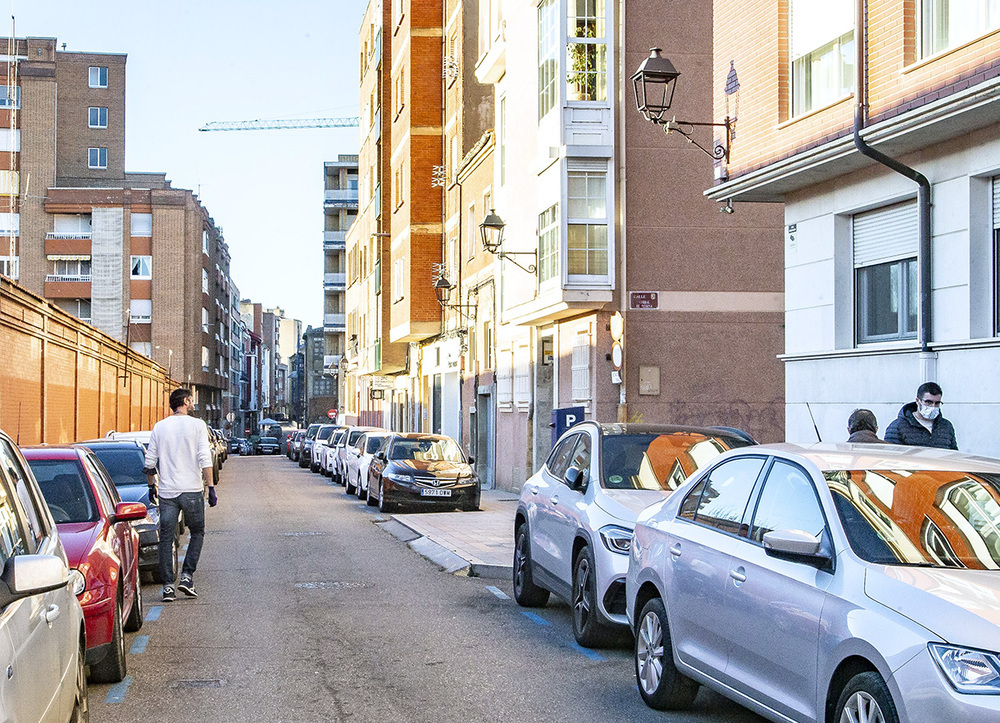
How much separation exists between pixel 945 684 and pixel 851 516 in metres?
1.30

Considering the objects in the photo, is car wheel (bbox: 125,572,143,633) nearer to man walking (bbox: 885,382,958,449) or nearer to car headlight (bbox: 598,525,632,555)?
car headlight (bbox: 598,525,632,555)

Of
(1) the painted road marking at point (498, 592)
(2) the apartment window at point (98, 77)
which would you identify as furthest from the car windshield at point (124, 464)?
(2) the apartment window at point (98, 77)

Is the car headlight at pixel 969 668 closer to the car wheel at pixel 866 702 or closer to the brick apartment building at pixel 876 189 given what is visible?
the car wheel at pixel 866 702

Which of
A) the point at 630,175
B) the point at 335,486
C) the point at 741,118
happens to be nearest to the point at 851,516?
the point at 741,118

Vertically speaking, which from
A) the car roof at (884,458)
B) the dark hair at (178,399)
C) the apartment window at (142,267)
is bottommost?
the car roof at (884,458)

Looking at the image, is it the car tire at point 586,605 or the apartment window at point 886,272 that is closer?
the car tire at point 586,605

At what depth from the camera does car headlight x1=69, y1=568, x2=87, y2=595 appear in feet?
19.0

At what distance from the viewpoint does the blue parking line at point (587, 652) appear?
8.98m

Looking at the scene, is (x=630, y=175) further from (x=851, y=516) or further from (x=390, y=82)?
(x=390, y=82)

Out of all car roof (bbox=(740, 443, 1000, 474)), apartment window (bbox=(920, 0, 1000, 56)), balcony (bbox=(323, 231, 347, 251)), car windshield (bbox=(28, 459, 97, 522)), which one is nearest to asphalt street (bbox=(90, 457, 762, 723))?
car windshield (bbox=(28, 459, 97, 522))

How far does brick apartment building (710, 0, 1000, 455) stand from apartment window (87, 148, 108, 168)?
69.6 m

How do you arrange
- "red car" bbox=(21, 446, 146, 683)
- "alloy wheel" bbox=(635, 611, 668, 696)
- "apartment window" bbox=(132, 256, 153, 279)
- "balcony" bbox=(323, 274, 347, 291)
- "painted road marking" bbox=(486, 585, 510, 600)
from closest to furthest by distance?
1. "alloy wheel" bbox=(635, 611, 668, 696)
2. "red car" bbox=(21, 446, 146, 683)
3. "painted road marking" bbox=(486, 585, 510, 600)
4. "apartment window" bbox=(132, 256, 153, 279)
5. "balcony" bbox=(323, 274, 347, 291)

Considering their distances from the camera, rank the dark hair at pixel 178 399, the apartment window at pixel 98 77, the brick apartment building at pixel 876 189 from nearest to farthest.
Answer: the brick apartment building at pixel 876 189, the dark hair at pixel 178 399, the apartment window at pixel 98 77

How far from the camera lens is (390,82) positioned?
45.1 metres
